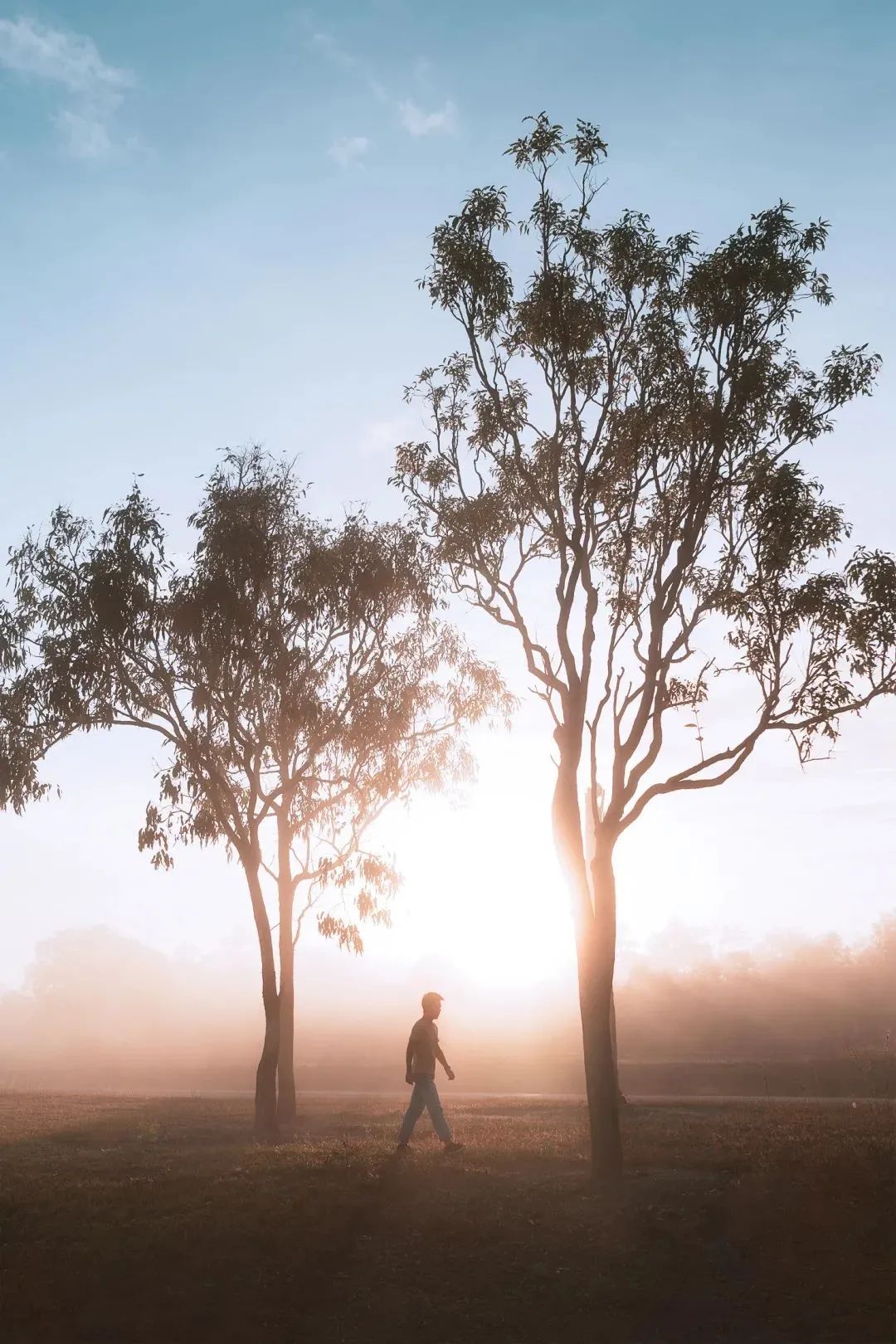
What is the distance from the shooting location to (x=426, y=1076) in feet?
53.1

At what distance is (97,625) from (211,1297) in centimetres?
1464

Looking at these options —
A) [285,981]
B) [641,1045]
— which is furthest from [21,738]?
[641,1045]

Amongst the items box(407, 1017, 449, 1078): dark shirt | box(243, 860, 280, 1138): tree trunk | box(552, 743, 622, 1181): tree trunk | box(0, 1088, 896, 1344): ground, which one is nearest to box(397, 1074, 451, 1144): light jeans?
box(407, 1017, 449, 1078): dark shirt

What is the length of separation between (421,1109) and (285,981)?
8.00m

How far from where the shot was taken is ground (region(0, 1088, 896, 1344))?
974 cm

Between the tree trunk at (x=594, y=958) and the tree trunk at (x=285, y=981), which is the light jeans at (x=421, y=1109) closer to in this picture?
the tree trunk at (x=594, y=958)

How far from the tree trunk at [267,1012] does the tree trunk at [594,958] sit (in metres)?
8.46

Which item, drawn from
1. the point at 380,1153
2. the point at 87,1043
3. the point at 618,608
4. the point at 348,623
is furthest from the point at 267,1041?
the point at 87,1043

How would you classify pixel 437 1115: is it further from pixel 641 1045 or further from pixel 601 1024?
pixel 641 1045

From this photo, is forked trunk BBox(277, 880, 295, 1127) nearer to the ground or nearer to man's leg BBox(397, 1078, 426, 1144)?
the ground

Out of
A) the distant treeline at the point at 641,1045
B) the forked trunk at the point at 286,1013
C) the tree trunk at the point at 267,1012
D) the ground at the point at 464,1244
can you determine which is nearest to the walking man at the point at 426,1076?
the ground at the point at 464,1244

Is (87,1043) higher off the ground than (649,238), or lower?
lower

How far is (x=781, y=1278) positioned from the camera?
1038cm

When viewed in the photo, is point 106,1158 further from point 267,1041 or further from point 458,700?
point 458,700
